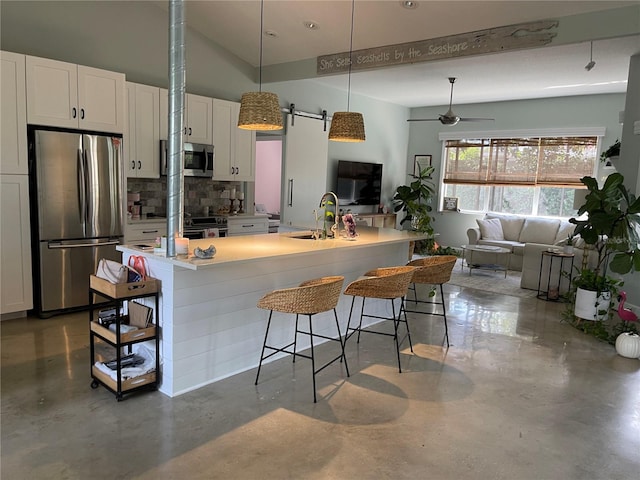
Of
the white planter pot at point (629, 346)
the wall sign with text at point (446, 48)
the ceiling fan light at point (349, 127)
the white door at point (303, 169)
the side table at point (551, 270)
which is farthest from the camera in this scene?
the white door at point (303, 169)

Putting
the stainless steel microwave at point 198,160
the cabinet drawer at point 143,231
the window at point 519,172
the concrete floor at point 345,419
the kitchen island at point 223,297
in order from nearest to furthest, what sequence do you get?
the concrete floor at point 345,419 < the kitchen island at point 223,297 < the cabinet drawer at point 143,231 < the stainless steel microwave at point 198,160 < the window at point 519,172

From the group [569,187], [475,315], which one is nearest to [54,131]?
[475,315]

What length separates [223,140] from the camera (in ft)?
20.3

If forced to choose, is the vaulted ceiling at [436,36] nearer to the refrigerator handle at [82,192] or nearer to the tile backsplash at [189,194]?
the tile backsplash at [189,194]

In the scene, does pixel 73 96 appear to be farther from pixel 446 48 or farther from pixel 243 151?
pixel 446 48

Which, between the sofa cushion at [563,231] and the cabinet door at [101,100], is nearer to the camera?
the cabinet door at [101,100]

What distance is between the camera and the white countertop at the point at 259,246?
2.89 meters

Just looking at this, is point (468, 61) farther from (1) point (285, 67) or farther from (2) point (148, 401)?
(2) point (148, 401)

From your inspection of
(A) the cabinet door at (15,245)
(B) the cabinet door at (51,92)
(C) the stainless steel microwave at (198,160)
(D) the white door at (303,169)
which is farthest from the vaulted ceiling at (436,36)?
(A) the cabinet door at (15,245)

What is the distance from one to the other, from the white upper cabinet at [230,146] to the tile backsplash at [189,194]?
325 mm

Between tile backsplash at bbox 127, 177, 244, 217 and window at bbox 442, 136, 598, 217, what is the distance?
4.89 m

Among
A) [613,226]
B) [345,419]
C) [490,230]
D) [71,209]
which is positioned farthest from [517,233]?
[71,209]

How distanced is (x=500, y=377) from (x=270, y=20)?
4.55 meters

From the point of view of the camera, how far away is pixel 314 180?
7668 mm
